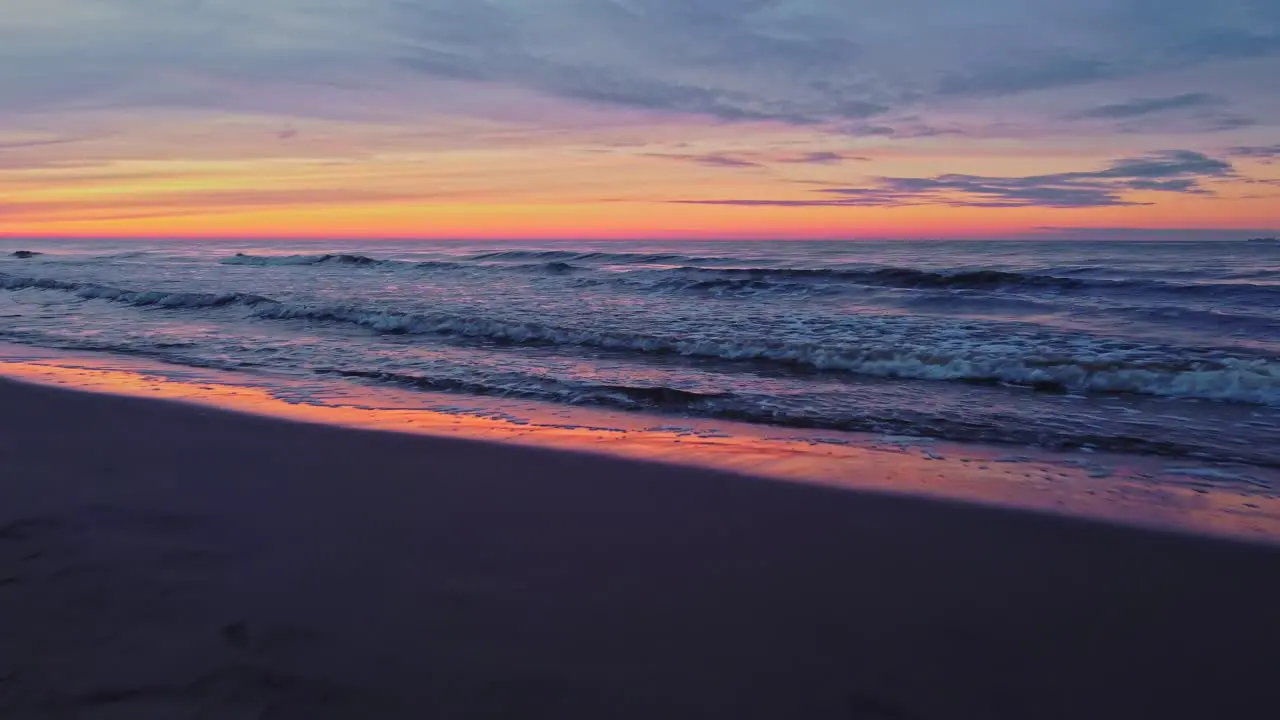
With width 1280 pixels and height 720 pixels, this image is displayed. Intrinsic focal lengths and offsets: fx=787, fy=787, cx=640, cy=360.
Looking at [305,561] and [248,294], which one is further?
[248,294]

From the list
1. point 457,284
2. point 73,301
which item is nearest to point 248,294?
point 73,301

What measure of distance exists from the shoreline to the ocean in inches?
13.6

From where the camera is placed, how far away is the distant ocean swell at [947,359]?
26.1 ft

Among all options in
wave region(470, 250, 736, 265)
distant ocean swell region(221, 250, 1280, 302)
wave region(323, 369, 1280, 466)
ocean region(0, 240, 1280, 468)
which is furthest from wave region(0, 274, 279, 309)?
wave region(470, 250, 736, 265)

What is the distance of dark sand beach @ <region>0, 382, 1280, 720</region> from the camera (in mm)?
2396

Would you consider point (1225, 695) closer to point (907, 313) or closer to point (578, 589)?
point (578, 589)

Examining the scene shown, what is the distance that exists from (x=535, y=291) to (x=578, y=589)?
56.1 feet

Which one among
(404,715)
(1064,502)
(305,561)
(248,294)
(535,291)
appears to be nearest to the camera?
(404,715)

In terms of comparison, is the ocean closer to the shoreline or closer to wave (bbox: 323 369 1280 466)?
wave (bbox: 323 369 1280 466)

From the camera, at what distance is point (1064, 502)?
442 centimetres

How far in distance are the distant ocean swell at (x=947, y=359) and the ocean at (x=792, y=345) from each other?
0.03m

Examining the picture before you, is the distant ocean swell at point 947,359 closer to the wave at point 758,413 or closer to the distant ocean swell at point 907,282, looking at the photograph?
the wave at point 758,413

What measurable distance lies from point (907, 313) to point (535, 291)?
925 centimetres

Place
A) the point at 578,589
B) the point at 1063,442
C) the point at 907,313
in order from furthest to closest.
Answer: the point at 907,313 → the point at 1063,442 → the point at 578,589
